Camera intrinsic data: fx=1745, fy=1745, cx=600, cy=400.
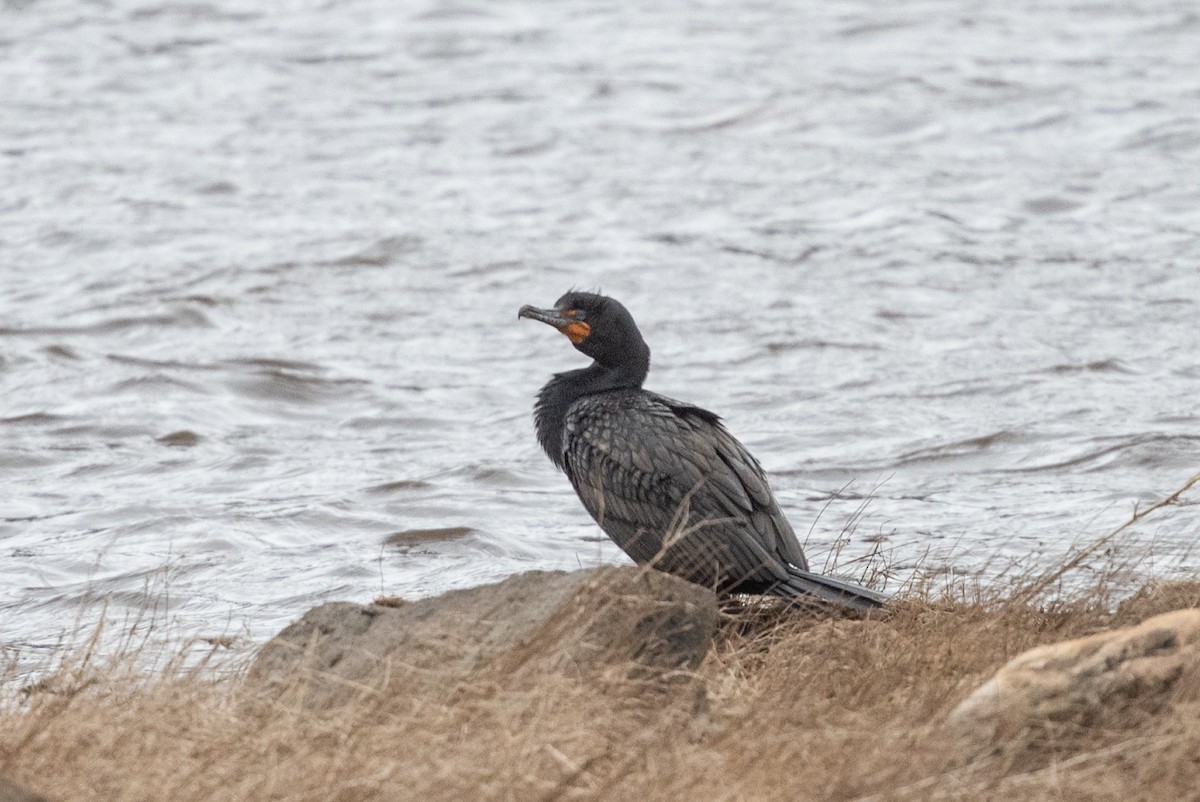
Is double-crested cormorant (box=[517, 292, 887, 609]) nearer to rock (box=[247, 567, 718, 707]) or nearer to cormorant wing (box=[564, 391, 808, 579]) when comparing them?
cormorant wing (box=[564, 391, 808, 579])

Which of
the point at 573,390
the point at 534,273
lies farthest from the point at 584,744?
the point at 534,273

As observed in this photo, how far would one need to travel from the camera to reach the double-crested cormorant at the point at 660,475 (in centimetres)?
639

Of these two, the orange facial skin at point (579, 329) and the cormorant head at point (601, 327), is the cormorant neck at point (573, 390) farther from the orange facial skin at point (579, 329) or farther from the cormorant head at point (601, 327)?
the orange facial skin at point (579, 329)

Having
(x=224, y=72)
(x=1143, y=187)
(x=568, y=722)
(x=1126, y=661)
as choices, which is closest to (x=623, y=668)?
(x=568, y=722)

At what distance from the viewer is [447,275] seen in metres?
15.1

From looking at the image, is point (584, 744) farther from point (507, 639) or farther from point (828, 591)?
point (828, 591)

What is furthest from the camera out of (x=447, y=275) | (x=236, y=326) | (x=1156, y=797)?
(x=447, y=275)

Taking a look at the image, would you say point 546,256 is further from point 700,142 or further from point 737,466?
point 737,466

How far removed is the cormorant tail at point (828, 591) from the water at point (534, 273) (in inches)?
26.6

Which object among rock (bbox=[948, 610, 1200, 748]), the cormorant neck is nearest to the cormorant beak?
the cormorant neck

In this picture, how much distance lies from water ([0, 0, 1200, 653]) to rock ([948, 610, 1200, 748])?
1.97m

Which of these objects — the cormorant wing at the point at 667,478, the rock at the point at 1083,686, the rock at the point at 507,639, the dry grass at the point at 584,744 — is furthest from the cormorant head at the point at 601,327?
the rock at the point at 1083,686

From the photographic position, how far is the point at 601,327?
281 inches

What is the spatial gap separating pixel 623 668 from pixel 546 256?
10490mm
